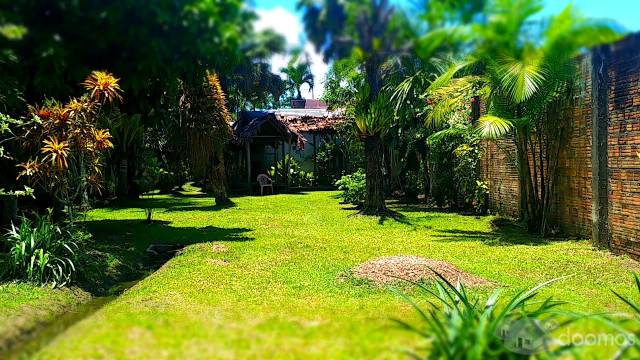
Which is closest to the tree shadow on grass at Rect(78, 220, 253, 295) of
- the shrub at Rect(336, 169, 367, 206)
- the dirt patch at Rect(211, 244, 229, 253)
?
the dirt patch at Rect(211, 244, 229, 253)

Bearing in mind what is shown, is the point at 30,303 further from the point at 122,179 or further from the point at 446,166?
the point at 122,179

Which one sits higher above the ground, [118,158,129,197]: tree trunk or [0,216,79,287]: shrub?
[118,158,129,197]: tree trunk

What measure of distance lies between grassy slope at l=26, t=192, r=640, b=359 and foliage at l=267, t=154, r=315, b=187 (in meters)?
9.67

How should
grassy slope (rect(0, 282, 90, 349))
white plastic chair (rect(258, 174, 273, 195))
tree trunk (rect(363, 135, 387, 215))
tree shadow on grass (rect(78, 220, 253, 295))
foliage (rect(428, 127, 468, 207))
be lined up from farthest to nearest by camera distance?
white plastic chair (rect(258, 174, 273, 195)) → foliage (rect(428, 127, 468, 207)) → tree trunk (rect(363, 135, 387, 215)) → tree shadow on grass (rect(78, 220, 253, 295)) → grassy slope (rect(0, 282, 90, 349))

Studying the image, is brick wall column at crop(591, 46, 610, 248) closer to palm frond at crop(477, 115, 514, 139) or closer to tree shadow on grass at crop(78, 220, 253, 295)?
palm frond at crop(477, 115, 514, 139)

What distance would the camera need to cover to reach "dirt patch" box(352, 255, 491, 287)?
816 centimetres

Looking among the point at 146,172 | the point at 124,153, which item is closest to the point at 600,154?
the point at 124,153

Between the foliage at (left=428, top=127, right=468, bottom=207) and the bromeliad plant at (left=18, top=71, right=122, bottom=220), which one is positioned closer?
the bromeliad plant at (left=18, top=71, right=122, bottom=220)

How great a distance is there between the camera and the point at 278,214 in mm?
18953

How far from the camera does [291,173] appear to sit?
3241 cm

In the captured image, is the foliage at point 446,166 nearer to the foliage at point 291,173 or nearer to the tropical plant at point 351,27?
the foliage at point 291,173

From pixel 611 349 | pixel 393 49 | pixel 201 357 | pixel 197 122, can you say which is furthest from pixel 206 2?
pixel 197 122

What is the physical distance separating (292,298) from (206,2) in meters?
4.81

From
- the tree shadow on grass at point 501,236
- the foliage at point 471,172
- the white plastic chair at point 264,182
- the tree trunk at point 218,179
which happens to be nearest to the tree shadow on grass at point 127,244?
the tree shadow on grass at point 501,236
